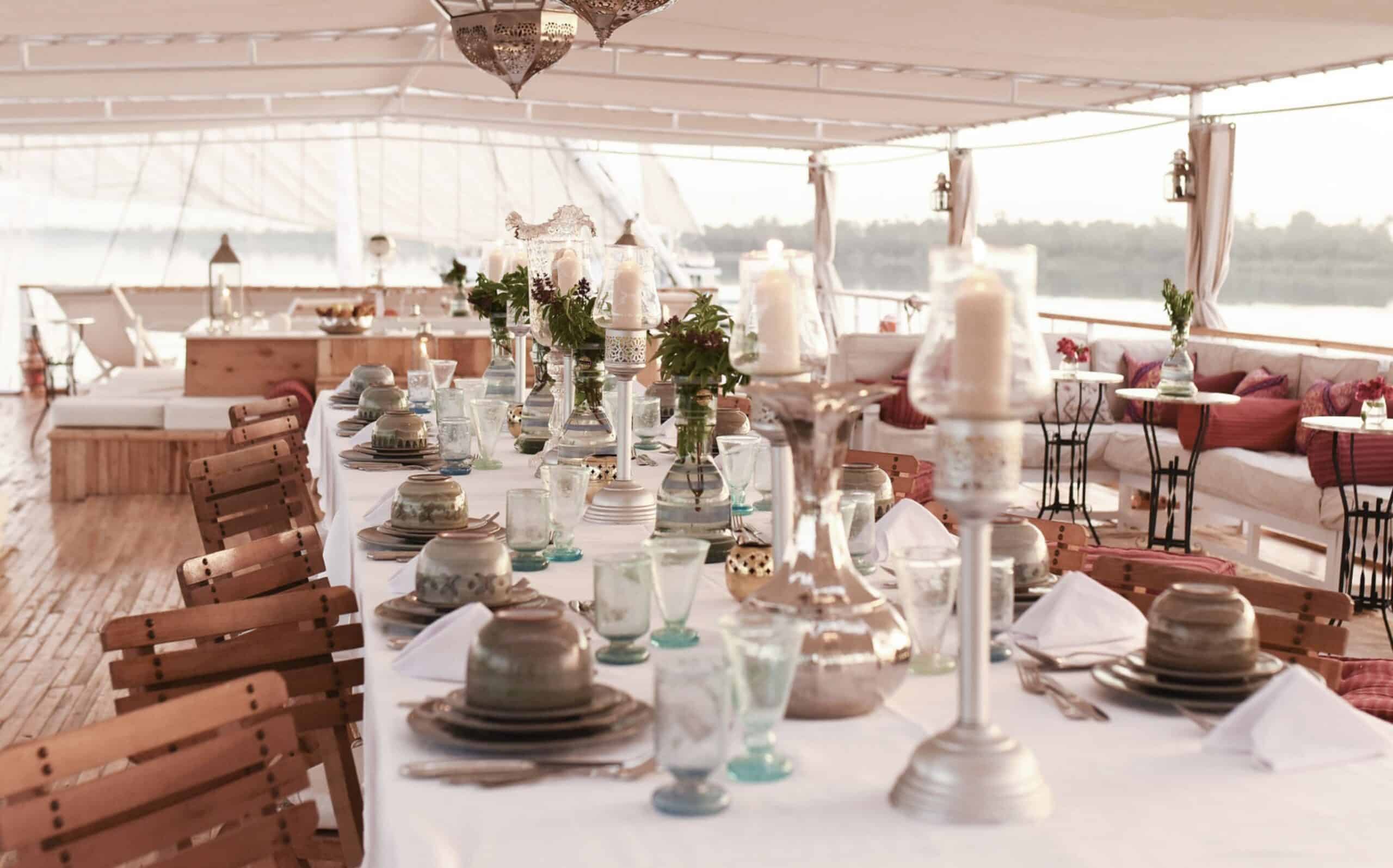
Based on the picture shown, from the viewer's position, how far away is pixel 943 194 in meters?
14.3

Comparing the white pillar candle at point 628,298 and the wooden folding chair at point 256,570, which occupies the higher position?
the white pillar candle at point 628,298

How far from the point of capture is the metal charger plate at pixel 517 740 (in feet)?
4.82

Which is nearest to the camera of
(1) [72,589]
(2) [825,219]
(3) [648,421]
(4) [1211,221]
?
(3) [648,421]

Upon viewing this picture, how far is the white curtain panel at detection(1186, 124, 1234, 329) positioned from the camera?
34.4ft

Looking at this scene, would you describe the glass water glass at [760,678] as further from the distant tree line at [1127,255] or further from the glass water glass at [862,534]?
the distant tree line at [1127,255]

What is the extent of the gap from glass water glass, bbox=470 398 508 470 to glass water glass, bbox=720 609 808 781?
77.1 inches

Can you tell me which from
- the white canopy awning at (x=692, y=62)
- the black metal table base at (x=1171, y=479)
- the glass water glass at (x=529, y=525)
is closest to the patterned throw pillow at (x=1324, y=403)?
the black metal table base at (x=1171, y=479)

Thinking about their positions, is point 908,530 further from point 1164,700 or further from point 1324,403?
point 1324,403

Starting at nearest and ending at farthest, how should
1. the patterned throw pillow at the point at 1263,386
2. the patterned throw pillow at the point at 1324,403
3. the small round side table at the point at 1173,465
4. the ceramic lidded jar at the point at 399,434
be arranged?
1. the ceramic lidded jar at the point at 399,434
2. the small round side table at the point at 1173,465
3. the patterned throw pillow at the point at 1324,403
4. the patterned throw pillow at the point at 1263,386

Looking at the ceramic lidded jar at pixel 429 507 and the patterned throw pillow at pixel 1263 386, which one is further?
the patterned throw pillow at pixel 1263 386

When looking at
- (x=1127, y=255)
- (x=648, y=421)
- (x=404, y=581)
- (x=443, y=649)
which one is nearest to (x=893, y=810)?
(x=443, y=649)

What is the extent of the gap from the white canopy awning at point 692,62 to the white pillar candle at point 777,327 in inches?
203

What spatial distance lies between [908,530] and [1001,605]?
762 mm

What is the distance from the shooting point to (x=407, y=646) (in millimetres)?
1841
